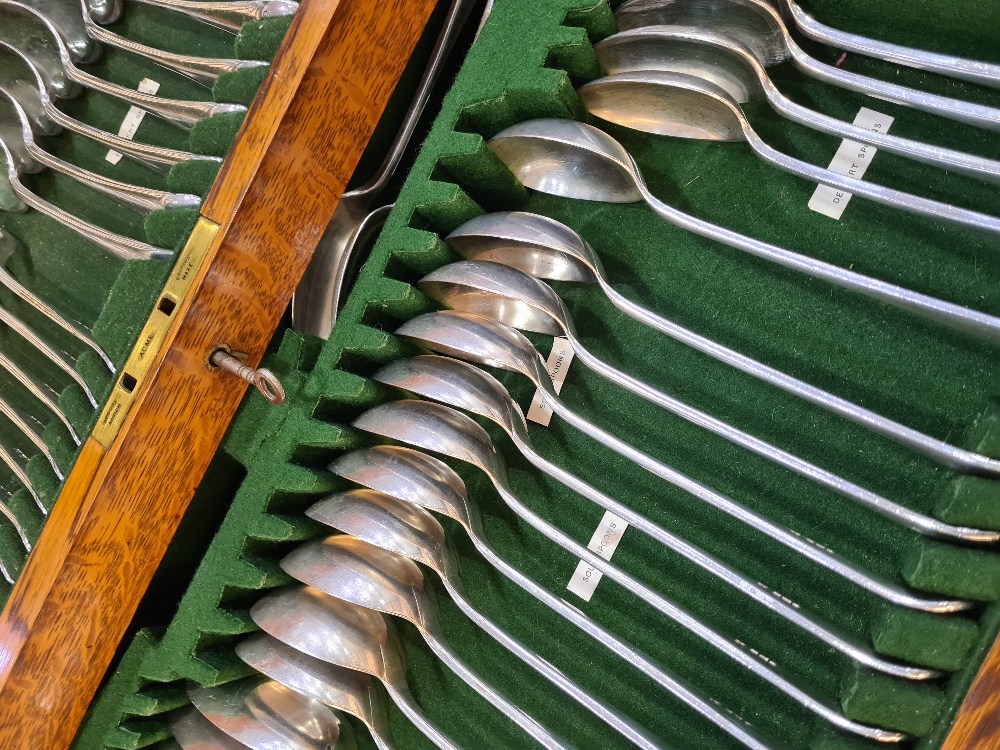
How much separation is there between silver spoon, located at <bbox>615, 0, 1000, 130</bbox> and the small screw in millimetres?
624

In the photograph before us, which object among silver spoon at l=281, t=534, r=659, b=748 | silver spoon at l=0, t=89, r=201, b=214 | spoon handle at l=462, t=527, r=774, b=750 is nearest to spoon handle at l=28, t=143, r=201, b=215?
silver spoon at l=0, t=89, r=201, b=214

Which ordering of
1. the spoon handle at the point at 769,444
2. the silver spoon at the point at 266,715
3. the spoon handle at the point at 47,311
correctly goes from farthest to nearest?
the spoon handle at the point at 47,311 < the silver spoon at the point at 266,715 < the spoon handle at the point at 769,444

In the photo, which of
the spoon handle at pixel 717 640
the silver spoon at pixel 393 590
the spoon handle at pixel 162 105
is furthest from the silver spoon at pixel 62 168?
the spoon handle at pixel 717 640

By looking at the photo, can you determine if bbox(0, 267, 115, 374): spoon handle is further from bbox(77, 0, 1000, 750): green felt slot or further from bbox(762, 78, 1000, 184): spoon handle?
bbox(762, 78, 1000, 184): spoon handle

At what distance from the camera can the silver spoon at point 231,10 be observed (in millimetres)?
1144

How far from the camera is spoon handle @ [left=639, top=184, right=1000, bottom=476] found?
685 mm

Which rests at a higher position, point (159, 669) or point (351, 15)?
point (351, 15)

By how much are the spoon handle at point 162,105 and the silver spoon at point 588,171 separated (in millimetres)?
451

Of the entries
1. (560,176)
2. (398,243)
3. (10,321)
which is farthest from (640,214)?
(10,321)

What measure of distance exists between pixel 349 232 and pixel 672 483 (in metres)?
0.66

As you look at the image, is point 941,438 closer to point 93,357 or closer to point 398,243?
point 398,243

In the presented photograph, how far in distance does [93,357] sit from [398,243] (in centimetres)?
64

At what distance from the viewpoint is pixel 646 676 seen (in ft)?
3.02

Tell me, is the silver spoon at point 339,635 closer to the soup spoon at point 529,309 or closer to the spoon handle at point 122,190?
the soup spoon at point 529,309
